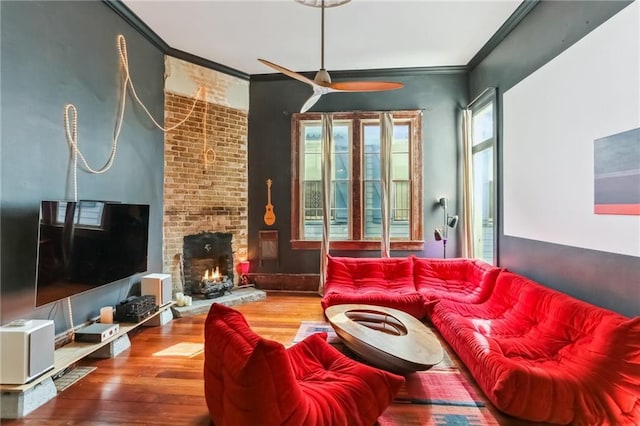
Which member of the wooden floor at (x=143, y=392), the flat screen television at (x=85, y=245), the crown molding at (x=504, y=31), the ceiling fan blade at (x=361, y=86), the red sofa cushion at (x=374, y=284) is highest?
the crown molding at (x=504, y=31)

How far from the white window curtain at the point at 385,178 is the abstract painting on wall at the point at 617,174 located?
2875 mm

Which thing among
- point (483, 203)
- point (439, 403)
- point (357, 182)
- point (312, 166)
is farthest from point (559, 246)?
point (312, 166)

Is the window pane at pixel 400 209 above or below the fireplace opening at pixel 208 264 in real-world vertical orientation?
above

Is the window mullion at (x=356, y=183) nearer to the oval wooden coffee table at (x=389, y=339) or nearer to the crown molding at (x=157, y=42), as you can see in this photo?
the crown molding at (x=157, y=42)

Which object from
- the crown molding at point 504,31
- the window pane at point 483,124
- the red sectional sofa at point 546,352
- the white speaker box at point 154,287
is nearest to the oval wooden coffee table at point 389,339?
the red sectional sofa at point 546,352

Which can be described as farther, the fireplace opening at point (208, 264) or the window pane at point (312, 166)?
the window pane at point (312, 166)

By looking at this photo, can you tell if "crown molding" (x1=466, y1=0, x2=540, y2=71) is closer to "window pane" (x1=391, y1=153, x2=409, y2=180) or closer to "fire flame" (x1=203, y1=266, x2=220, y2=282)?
"window pane" (x1=391, y1=153, x2=409, y2=180)

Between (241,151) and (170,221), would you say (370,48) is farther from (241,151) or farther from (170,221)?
(170,221)

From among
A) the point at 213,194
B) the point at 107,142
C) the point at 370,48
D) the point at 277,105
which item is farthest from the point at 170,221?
the point at 370,48

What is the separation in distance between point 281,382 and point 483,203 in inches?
168

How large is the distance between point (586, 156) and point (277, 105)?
13.9 ft

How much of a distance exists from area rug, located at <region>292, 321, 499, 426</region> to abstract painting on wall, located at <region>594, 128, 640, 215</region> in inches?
63.9

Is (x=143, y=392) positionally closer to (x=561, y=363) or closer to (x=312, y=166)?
(x=561, y=363)

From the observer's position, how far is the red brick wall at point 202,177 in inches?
180
